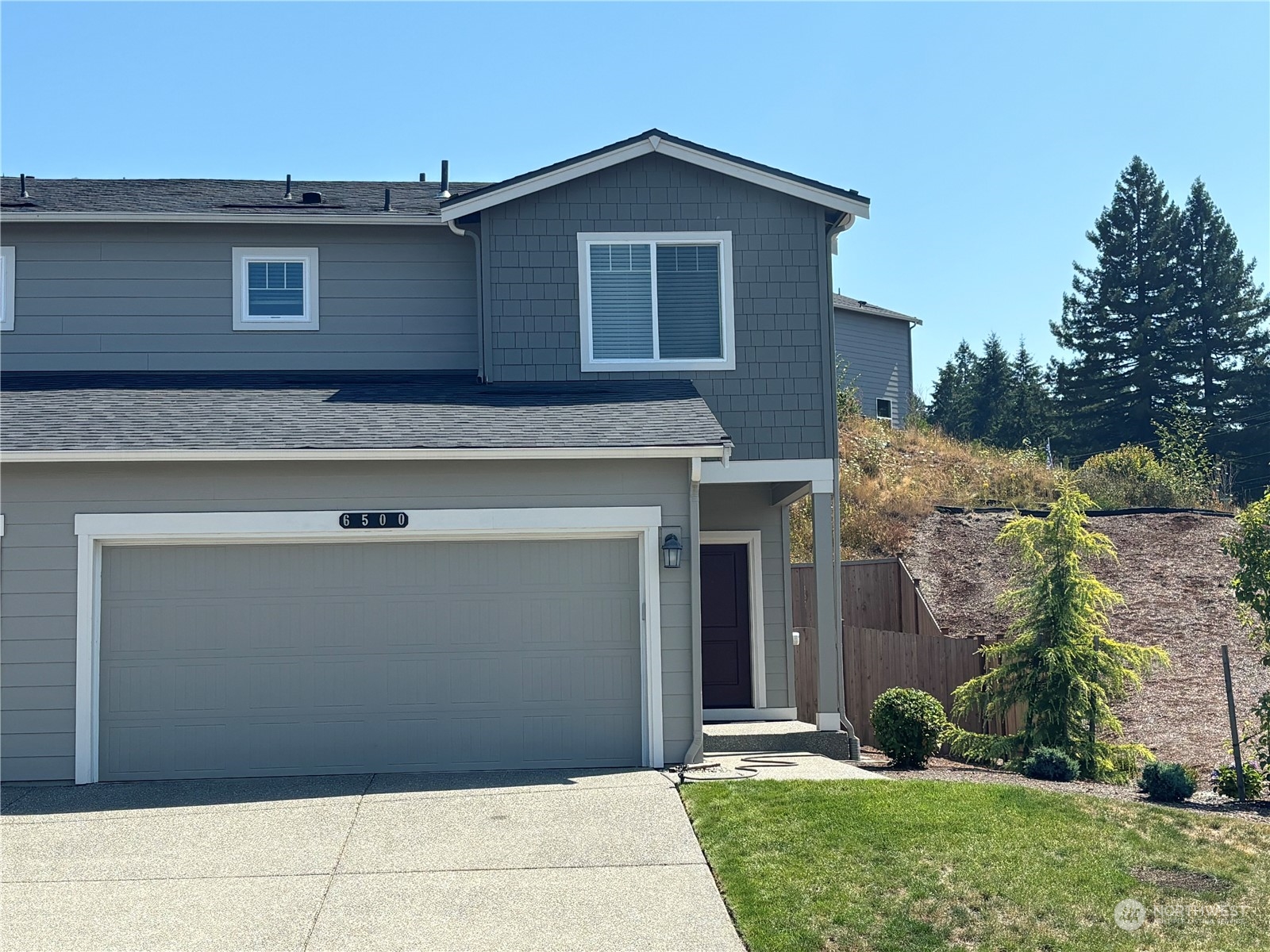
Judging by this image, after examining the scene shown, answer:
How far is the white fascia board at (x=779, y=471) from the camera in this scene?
1274 centimetres

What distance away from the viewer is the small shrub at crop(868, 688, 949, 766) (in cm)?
1146

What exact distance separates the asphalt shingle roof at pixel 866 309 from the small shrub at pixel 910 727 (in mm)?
20739

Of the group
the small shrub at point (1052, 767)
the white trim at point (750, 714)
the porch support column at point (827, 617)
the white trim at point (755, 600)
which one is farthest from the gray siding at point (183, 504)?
the white trim at point (755, 600)

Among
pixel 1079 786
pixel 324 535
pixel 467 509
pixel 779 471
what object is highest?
pixel 779 471

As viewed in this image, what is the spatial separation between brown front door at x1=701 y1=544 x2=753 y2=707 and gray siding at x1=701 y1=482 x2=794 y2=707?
275 mm

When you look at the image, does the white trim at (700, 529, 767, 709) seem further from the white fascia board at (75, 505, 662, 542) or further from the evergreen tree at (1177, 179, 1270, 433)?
the evergreen tree at (1177, 179, 1270, 433)

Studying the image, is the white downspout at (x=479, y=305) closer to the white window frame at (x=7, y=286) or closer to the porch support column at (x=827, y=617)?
the porch support column at (x=827, y=617)

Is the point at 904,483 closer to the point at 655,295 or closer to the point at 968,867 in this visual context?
the point at 655,295

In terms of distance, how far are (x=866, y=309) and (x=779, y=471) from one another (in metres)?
20.5

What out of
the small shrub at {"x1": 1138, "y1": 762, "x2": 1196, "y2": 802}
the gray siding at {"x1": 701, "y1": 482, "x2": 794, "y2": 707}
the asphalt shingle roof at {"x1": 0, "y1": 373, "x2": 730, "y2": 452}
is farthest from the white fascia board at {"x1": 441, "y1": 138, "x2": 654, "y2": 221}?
the small shrub at {"x1": 1138, "y1": 762, "x2": 1196, "y2": 802}

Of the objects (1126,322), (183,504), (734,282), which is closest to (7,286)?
(183,504)

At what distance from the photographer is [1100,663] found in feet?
38.7

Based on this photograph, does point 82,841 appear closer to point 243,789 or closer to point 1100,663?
point 243,789

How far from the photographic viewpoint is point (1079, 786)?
10336mm
